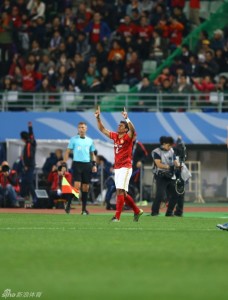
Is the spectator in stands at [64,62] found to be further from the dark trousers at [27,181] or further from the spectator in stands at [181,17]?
the dark trousers at [27,181]

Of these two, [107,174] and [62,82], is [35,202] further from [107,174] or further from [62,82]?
[62,82]

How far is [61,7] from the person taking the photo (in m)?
45.0

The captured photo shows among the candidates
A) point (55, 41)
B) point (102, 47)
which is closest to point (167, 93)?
point (102, 47)

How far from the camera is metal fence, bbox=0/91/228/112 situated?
39.8 m

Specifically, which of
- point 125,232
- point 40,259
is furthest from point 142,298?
point 125,232

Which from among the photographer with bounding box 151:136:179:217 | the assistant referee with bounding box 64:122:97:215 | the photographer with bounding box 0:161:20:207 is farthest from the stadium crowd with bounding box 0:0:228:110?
the photographer with bounding box 151:136:179:217

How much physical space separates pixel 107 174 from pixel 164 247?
20946 mm

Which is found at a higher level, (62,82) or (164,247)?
(62,82)

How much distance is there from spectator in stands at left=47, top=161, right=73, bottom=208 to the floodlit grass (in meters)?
10.3

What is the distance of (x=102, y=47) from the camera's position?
1665 inches

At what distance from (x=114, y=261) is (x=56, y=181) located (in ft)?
65.9

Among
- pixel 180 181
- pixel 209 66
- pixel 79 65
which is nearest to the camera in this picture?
pixel 180 181

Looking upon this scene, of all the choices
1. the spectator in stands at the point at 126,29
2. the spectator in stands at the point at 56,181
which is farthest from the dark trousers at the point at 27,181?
the spectator in stands at the point at 126,29

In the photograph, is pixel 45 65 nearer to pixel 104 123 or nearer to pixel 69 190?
pixel 104 123
